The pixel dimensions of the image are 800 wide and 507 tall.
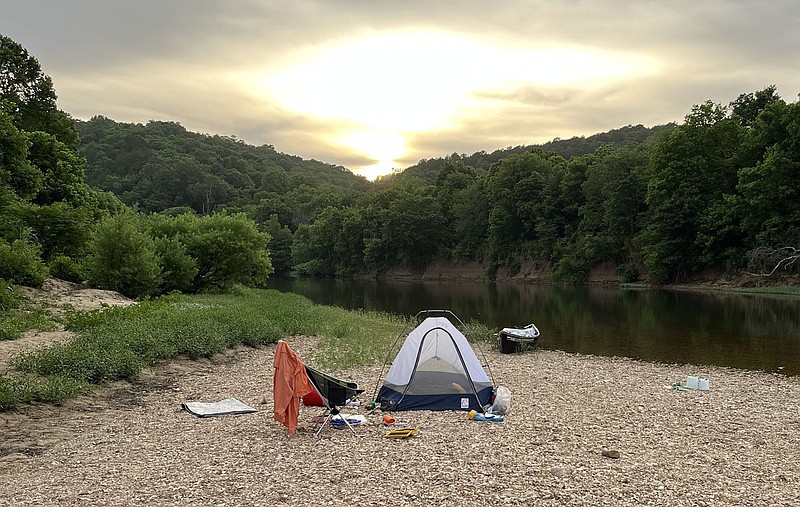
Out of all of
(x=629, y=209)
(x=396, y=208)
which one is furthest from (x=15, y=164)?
(x=396, y=208)

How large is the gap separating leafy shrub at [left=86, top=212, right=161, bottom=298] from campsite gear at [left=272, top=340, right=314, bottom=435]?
830 inches

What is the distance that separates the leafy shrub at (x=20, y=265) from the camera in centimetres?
2288

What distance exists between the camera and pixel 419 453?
9.08 metres

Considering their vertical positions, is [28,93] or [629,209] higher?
[28,93]

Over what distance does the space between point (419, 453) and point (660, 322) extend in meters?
25.4

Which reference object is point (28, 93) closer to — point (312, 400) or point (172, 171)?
point (312, 400)

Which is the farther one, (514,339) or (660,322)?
(660,322)

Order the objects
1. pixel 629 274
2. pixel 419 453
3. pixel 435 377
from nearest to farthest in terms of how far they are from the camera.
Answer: pixel 419 453
pixel 435 377
pixel 629 274

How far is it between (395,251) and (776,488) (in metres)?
91.8

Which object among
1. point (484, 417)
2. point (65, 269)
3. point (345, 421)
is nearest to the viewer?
point (345, 421)

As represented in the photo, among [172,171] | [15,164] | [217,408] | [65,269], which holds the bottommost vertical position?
[217,408]

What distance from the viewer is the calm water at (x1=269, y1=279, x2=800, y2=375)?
2126 cm

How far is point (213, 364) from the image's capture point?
1677 cm

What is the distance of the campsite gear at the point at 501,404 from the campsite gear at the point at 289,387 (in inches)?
145
